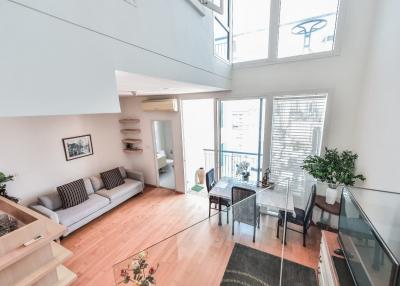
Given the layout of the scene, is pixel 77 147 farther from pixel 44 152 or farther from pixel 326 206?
pixel 326 206

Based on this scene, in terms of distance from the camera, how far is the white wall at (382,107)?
5.67ft

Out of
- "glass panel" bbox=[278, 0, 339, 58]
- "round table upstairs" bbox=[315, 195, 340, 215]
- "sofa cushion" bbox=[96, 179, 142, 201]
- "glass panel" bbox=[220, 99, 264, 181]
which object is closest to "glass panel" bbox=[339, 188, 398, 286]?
"round table upstairs" bbox=[315, 195, 340, 215]

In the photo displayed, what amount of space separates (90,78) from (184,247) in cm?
270

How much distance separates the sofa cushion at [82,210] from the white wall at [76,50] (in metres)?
3.15

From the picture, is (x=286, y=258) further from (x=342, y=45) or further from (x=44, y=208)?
(x=44, y=208)

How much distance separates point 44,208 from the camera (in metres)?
3.17

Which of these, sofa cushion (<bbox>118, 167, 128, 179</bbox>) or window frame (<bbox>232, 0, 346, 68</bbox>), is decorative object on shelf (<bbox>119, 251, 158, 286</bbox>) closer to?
sofa cushion (<bbox>118, 167, 128, 179</bbox>)

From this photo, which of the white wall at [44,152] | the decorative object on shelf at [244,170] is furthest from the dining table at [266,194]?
the white wall at [44,152]

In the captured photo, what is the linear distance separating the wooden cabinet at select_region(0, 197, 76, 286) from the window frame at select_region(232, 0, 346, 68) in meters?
3.66

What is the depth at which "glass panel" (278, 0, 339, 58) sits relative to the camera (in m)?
2.88

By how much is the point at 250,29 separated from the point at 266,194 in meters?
3.10

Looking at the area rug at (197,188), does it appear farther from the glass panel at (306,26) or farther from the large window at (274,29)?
the glass panel at (306,26)

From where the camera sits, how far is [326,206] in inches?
114

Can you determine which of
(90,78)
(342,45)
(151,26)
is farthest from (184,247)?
(342,45)
